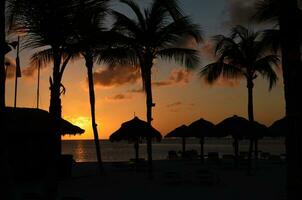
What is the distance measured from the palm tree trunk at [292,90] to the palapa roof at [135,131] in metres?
12.9

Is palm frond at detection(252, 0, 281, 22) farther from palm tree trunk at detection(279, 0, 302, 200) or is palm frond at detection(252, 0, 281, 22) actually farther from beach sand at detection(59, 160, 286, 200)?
beach sand at detection(59, 160, 286, 200)

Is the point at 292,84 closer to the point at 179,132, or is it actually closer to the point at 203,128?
the point at 203,128

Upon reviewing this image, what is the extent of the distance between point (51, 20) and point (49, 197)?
256cm

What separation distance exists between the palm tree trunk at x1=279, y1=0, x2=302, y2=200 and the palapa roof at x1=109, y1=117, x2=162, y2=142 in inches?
508

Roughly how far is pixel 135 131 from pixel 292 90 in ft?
45.1

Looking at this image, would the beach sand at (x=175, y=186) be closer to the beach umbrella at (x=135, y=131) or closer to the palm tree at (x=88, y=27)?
the beach umbrella at (x=135, y=131)

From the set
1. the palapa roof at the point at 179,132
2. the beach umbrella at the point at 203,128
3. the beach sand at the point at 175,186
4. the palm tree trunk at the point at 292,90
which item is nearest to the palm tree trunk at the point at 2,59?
the palm tree trunk at the point at 292,90

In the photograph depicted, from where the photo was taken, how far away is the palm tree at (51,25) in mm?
6754

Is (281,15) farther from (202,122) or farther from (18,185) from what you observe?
(202,122)

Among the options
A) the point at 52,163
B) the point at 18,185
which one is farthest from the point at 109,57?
the point at 18,185

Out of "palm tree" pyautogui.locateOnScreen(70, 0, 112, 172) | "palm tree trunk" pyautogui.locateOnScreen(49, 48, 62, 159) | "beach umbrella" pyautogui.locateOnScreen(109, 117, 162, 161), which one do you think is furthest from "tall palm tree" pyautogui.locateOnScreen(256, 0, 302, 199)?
"beach umbrella" pyautogui.locateOnScreen(109, 117, 162, 161)

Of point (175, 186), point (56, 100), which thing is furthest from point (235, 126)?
Answer: point (56, 100)

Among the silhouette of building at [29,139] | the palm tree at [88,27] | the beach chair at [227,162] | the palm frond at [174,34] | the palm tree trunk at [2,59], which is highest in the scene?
the palm frond at [174,34]

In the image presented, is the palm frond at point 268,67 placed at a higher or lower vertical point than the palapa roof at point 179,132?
higher
